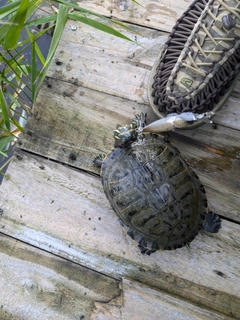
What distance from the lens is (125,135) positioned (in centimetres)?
108

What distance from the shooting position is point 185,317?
1.06 meters

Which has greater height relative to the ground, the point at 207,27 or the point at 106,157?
the point at 207,27

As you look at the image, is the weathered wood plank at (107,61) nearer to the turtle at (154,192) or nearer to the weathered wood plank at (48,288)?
the turtle at (154,192)

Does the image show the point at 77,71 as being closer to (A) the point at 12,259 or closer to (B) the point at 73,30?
(B) the point at 73,30

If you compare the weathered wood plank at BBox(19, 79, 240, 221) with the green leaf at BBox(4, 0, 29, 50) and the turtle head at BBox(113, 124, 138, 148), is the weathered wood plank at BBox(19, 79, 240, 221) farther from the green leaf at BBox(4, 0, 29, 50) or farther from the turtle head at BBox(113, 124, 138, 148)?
the green leaf at BBox(4, 0, 29, 50)

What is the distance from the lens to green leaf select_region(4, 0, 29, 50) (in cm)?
78

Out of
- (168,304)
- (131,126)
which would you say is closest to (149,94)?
(131,126)

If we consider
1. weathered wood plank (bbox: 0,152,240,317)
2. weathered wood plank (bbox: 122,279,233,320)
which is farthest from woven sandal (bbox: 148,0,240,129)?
weathered wood plank (bbox: 122,279,233,320)

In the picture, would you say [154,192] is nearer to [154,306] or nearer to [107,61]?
[154,306]

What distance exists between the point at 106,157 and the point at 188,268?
455 millimetres

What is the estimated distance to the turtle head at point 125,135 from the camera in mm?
1077

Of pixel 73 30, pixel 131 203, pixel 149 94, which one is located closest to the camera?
pixel 131 203

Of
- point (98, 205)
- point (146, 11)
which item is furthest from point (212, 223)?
point (146, 11)

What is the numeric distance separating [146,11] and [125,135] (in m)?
0.50
